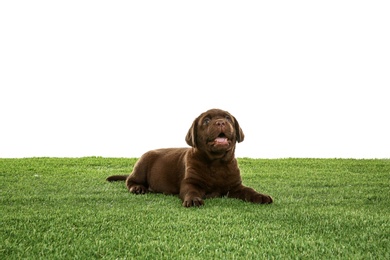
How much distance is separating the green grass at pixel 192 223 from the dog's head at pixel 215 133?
64 cm

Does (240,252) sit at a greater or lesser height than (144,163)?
lesser

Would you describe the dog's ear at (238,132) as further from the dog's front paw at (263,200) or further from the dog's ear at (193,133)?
the dog's front paw at (263,200)

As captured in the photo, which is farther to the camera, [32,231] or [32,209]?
[32,209]

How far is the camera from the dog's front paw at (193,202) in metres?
4.98

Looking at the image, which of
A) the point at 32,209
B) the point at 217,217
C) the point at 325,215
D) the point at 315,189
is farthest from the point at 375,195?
the point at 32,209

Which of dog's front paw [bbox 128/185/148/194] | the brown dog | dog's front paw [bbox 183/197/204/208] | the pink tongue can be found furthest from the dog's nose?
dog's front paw [bbox 128/185/148/194]

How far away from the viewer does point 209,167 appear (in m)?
5.59

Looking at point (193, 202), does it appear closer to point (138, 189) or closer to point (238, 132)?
point (238, 132)

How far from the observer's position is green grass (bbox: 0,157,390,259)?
3.36m

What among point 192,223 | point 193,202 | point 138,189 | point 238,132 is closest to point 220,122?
point 238,132

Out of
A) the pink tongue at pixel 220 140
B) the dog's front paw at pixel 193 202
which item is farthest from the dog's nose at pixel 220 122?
the dog's front paw at pixel 193 202

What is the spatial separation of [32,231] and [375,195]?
449 centimetres

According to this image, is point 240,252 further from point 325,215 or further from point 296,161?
point 296,161

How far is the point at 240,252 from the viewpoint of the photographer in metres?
3.31
